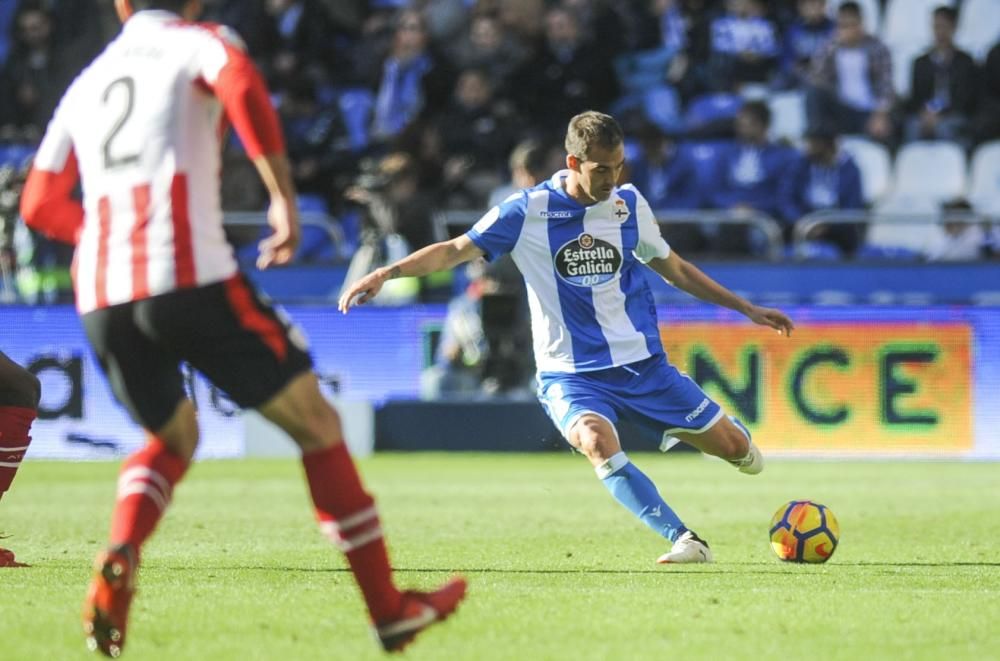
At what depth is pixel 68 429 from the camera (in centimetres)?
1556

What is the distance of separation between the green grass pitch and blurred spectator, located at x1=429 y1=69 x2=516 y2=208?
4.68m

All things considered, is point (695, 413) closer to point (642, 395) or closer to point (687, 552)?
point (642, 395)

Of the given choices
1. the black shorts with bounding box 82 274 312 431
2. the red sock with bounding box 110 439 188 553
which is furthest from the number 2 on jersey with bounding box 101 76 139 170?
the red sock with bounding box 110 439 188 553

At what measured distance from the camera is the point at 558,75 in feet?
60.7

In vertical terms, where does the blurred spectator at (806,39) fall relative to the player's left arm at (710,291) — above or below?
below

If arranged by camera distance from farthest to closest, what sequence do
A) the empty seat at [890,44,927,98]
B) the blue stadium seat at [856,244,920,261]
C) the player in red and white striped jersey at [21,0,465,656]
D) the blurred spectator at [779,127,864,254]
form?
the empty seat at [890,44,927,98], the blurred spectator at [779,127,864,254], the blue stadium seat at [856,244,920,261], the player in red and white striped jersey at [21,0,465,656]

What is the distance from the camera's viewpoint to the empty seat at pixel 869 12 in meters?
19.3

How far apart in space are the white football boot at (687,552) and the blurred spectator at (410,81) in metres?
11.1

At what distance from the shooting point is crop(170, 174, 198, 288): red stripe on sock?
5305 mm

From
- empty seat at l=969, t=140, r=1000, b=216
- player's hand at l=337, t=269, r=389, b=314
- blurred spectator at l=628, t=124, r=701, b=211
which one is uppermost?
player's hand at l=337, t=269, r=389, b=314

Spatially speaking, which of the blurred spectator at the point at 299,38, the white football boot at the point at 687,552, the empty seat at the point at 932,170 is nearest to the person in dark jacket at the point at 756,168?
the empty seat at the point at 932,170

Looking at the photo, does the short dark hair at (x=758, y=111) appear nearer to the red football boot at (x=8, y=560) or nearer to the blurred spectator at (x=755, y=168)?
the blurred spectator at (x=755, y=168)

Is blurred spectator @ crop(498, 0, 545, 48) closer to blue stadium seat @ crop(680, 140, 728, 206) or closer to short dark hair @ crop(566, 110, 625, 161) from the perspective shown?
blue stadium seat @ crop(680, 140, 728, 206)

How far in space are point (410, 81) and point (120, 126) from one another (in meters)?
13.5
